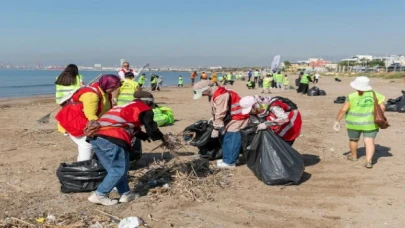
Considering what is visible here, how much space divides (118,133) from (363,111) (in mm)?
3857

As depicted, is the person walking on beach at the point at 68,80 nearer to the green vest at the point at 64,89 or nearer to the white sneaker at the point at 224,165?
the green vest at the point at 64,89

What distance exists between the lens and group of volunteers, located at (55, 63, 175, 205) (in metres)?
4.51

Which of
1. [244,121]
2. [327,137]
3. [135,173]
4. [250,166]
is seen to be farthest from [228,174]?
[327,137]

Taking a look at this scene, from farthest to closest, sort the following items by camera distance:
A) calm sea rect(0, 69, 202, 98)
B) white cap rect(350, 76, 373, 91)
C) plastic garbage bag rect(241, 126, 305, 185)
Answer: calm sea rect(0, 69, 202, 98)
white cap rect(350, 76, 373, 91)
plastic garbage bag rect(241, 126, 305, 185)

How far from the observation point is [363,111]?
6.46 m

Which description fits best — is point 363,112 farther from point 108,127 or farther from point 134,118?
point 108,127

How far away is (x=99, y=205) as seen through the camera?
4781mm

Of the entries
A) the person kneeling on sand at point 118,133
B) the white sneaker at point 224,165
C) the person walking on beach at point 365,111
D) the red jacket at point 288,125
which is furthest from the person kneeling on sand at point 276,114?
the person kneeling on sand at point 118,133

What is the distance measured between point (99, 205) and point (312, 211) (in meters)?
2.36

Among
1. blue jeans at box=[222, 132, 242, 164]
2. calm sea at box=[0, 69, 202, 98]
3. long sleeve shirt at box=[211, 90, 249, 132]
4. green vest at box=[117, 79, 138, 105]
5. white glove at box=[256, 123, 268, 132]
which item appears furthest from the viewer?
calm sea at box=[0, 69, 202, 98]

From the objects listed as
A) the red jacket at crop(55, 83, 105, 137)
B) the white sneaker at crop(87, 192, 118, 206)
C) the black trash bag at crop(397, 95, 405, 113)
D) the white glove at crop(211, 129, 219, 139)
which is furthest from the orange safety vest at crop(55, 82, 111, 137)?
the black trash bag at crop(397, 95, 405, 113)

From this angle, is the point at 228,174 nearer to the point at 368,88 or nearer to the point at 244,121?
the point at 244,121

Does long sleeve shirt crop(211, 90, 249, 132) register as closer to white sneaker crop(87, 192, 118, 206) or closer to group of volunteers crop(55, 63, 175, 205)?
group of volunteers crop(55, 63, 175, 205)

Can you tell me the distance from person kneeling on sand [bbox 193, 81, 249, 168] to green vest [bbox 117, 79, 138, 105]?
2.12 m
